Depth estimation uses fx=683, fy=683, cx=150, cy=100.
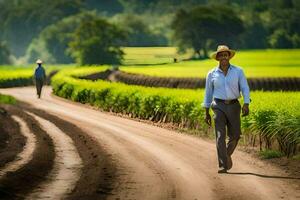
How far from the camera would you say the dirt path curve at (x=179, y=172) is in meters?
9.87

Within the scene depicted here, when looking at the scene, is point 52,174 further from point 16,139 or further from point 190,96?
point 190,96

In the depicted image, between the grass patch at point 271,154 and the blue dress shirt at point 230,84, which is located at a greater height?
the blue dress shirt at point 230,84

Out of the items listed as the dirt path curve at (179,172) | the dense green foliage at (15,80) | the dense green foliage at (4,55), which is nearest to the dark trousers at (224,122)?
the dirt path curve at (179,172)

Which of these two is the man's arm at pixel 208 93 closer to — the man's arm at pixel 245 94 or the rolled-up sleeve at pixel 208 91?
the rolled-up sleeve at pixel 208 91

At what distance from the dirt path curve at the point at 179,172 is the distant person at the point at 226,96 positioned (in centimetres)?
43

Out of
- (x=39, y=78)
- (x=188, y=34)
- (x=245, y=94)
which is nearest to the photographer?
(x=245, y=94)

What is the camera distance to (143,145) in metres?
15.7

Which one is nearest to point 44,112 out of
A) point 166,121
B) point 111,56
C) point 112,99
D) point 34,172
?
point 112,99

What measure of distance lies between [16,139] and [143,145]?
3700 millimetres

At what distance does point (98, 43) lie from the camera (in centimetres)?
9406

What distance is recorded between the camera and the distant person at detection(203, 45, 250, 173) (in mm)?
11898

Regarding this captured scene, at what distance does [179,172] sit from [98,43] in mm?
83162

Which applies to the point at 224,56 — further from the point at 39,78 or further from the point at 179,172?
the point at 39,78

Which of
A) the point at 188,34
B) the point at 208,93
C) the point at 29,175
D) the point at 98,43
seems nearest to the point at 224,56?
the point at 208,93
